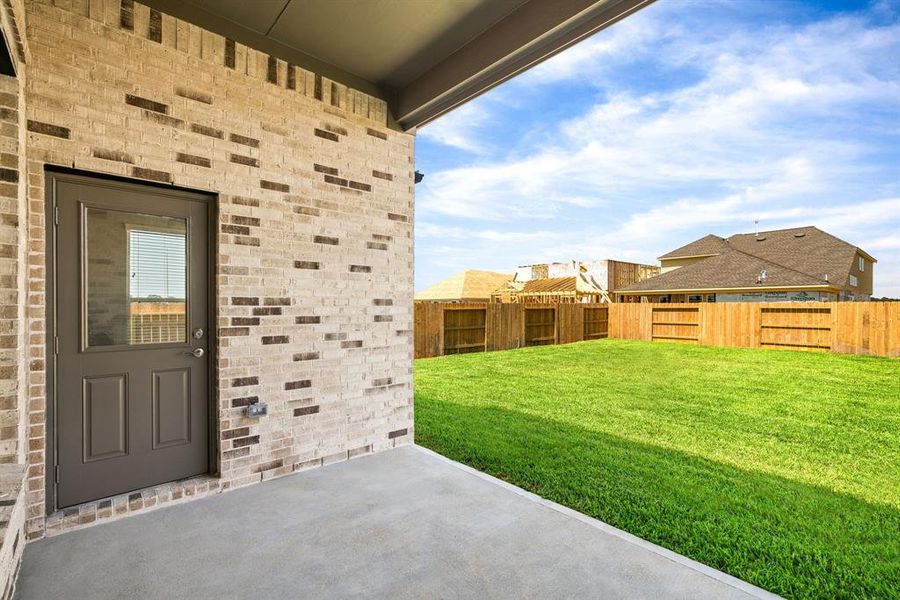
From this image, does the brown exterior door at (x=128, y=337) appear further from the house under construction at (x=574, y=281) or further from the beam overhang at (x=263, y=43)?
the house under construction at (x=574, y=281)

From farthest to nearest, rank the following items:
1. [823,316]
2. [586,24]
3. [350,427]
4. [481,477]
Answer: [823,316] → [350,427] → [481,477] → [586,24]

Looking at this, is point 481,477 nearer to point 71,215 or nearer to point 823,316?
point 71,215

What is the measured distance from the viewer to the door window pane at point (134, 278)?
255cm

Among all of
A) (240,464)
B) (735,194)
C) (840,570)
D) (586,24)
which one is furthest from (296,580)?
(735,194)

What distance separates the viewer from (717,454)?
3.87 meters

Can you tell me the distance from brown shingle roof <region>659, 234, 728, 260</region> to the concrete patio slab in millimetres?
22810

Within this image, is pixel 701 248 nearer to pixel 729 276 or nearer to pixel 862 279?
pixel 729 276

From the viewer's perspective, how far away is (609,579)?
1.95m

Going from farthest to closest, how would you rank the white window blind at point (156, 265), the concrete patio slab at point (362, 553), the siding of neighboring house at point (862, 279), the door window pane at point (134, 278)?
the siding of neighboring house at point (862, 279) → the white window blind at point (156, 265) → the door window pane at point (134, 278) → the concrete patio slab at point (362, 553)

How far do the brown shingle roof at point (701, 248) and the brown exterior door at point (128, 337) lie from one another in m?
23.7

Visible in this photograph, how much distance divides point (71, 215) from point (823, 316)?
15342 millimetres

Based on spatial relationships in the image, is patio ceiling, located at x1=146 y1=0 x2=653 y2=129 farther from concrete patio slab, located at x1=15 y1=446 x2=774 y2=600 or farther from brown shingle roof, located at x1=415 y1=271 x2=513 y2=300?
brown shingle roof, located at x1=415 y1=271 x2=513 y2=300

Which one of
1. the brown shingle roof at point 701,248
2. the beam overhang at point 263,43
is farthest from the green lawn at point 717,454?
the brown shingle roof at point 701,248

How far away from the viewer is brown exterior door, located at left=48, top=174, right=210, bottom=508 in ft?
8.01
